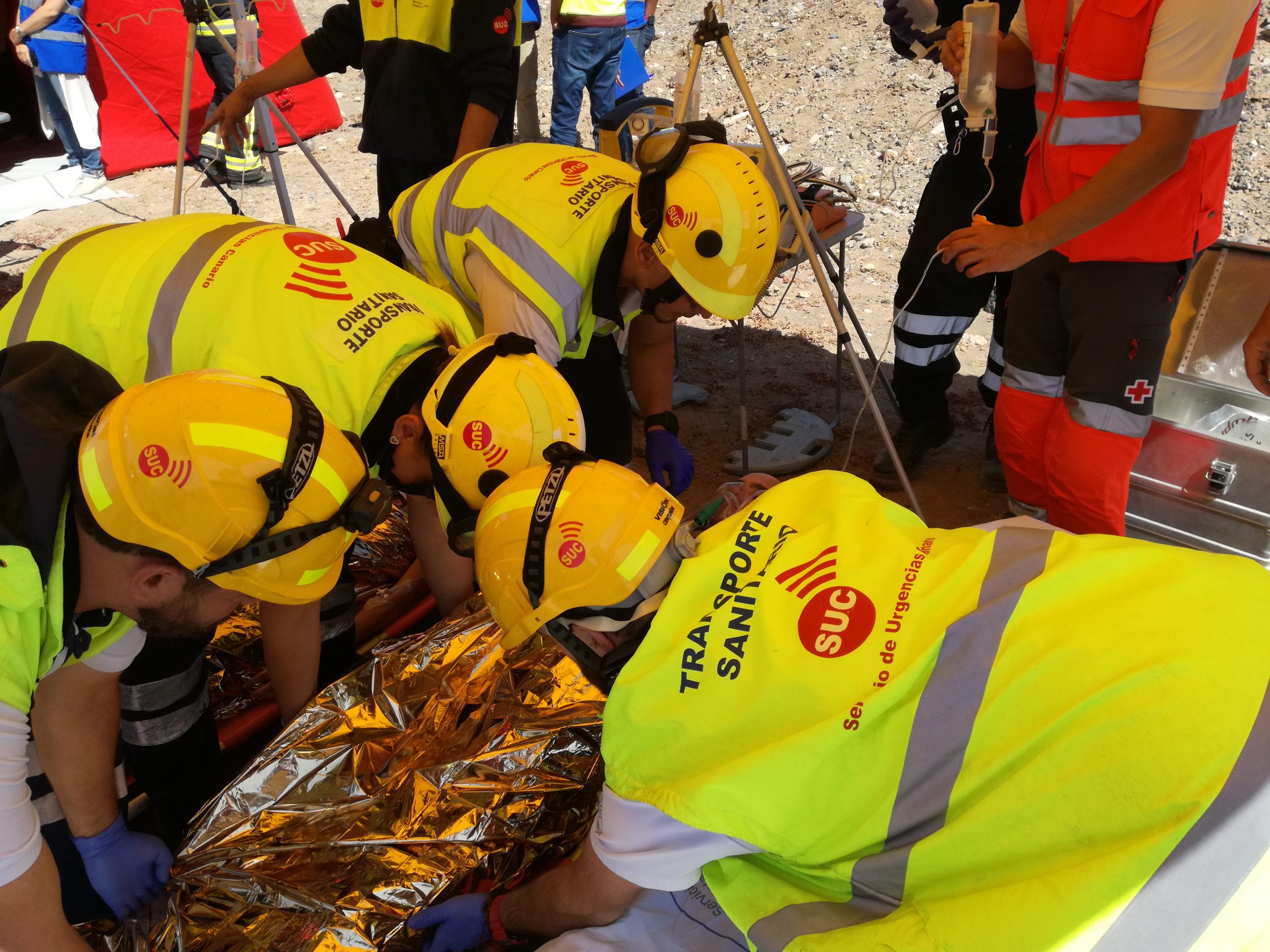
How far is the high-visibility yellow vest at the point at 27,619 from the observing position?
1.29 meters

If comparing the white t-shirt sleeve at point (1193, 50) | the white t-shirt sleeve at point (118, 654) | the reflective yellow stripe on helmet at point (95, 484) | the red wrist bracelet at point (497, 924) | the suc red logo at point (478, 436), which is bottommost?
the red wrist bracelet at point (497, 924)

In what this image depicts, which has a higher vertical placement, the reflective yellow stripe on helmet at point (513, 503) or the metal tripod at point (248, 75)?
the metal tripod at point (248, 75)

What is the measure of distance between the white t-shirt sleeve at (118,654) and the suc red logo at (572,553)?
0.91 m

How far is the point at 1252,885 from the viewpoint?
3.50 feet

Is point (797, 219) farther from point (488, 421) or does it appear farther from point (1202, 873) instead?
point (1202, 873)

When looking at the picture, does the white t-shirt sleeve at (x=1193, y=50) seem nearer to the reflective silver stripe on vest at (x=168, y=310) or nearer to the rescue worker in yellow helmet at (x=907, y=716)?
the rescue worker in yellow helmet at (x=907, y=716)

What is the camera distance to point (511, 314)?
7.48 feet

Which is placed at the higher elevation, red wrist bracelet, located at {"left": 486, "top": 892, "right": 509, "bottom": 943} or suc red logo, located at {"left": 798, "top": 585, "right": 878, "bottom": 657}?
suc red logo, located at {"left": 798, "top": 585, "right": 878, "bottom": 657}

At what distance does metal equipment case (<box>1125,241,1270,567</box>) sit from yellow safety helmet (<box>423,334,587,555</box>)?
84.2 inches

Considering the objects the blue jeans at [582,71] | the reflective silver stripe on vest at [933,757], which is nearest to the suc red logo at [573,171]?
the reflective silver stripe on vest at [933,757]

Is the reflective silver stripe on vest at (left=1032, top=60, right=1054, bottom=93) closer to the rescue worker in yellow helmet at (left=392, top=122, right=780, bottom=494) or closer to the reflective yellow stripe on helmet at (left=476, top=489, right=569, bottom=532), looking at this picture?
the rescue worker in yellow helmet at (left=392, top=122, right=780, bottom=494)

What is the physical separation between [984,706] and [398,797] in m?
1.24

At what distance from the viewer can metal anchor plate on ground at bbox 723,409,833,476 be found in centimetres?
385

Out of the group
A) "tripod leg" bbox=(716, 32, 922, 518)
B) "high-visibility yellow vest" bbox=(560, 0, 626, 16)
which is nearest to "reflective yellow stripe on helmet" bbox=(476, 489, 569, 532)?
"tripod leg" bbox=(716, 32, 922, 518)
